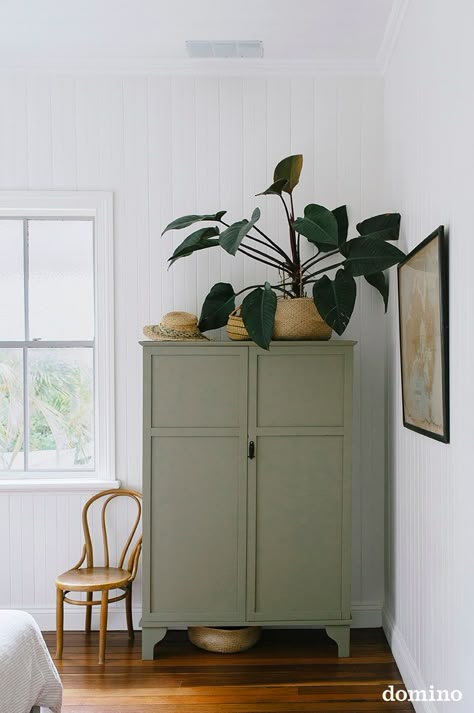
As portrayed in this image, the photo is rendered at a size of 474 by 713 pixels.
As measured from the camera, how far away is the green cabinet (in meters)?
3.21

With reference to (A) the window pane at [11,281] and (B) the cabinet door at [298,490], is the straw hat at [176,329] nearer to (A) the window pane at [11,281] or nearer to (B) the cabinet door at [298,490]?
(B) the cabinet door at [298,490]

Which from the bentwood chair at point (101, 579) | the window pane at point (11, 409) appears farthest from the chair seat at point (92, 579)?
the window pane at point (11, 409)

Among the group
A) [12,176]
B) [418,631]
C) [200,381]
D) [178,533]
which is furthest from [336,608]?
[12,176]

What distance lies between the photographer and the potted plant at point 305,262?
2996mm

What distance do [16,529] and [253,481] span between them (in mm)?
1391

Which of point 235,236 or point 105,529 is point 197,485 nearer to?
point 105,529

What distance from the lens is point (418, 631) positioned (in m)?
2.74

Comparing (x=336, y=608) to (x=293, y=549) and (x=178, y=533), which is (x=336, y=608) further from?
(x=178, y=533)

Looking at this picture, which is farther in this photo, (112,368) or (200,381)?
(112,368)

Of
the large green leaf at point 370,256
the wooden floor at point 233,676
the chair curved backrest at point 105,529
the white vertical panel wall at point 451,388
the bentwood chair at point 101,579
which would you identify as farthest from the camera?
the chair curved backrest at point 105,529

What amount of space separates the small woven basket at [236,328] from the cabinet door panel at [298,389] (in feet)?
0.54

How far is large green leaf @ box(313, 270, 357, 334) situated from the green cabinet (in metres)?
0.22

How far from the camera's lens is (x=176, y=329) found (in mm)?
3312

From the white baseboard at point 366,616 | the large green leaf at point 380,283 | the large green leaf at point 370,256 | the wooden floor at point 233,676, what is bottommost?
the wooden floor at point 233,676
